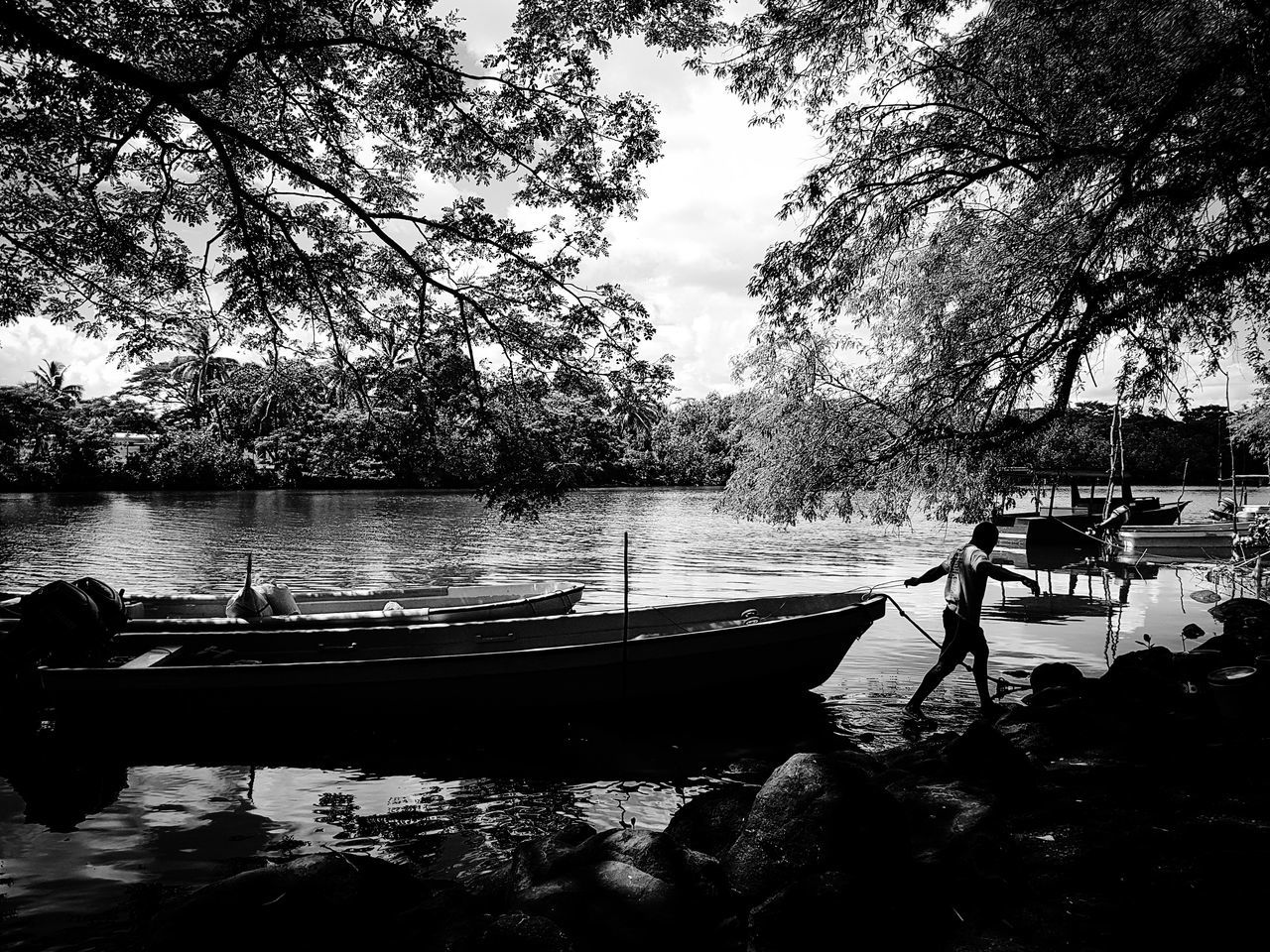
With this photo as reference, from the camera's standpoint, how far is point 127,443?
65375 mm

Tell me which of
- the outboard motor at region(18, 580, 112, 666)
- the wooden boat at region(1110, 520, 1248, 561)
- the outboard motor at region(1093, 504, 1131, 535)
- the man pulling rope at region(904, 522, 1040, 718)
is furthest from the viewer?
the wooden boat at region(1110, 520, 1248, 561)

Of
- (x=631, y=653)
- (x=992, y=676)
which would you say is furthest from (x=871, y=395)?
(x=631, y=653)

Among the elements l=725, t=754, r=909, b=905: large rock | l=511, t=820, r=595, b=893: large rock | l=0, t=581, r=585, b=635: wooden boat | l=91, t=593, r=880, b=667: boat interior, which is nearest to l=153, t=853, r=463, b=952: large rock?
l=511, t=820, r=595, b=893: large rock

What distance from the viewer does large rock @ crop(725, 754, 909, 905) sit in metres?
4.15

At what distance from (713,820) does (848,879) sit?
4.96 feet

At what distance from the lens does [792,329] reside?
11484mm

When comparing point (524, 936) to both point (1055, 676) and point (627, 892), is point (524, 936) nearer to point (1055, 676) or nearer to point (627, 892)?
point (627, 892)

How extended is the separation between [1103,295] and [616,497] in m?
59.8

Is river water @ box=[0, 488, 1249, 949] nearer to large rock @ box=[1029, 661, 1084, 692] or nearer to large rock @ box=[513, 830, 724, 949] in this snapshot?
large rock @ box=[1029, 661, 1084, 692]

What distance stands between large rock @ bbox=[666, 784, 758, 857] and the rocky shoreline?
15mm

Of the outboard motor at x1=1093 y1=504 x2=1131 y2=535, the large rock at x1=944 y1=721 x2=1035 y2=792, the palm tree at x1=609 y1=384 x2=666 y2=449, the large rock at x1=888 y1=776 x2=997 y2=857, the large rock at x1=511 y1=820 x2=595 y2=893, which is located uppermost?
the palm tree at x1=609 y1=384 x2=666 y2=449

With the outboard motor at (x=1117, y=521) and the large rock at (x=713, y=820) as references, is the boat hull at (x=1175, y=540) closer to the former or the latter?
the outboard motor at (x=1117, y=521)

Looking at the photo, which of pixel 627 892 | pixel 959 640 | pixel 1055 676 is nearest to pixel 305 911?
pixel 627 892

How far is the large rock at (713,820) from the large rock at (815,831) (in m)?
0.56
